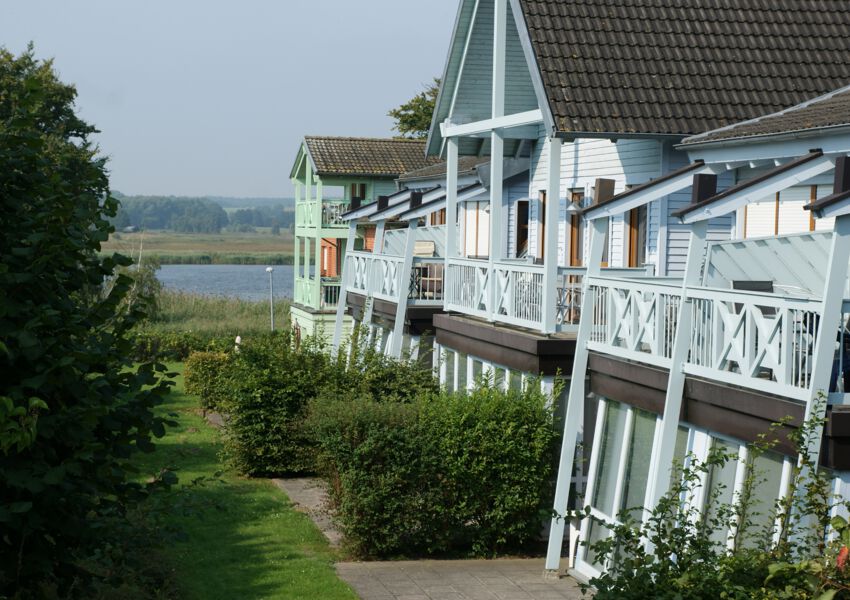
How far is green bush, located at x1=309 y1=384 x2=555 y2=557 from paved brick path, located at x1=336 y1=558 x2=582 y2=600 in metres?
0.32

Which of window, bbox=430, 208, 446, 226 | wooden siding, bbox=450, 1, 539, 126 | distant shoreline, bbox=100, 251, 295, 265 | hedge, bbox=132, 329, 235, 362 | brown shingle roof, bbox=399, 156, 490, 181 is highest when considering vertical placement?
wooden siding, bbox=450, 1, 539, 126

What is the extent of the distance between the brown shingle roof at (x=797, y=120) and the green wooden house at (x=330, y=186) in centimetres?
2480

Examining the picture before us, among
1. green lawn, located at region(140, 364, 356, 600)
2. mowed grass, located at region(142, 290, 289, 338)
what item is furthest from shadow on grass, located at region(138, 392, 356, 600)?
mowed grass, located at region(142, 290, 289, 338)

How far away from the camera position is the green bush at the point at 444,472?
49.2 ft

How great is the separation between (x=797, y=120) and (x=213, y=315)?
A: 47.1 meters

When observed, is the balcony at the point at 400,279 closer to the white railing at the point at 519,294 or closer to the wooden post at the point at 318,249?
the white railing at the point at 519,294

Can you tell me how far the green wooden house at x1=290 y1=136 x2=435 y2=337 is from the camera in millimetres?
41375

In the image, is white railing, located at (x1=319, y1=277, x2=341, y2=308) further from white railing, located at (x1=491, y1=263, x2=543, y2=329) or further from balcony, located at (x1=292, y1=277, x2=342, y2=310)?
white railing, located at (x1=491, y1=263, x2=543, y2=329)

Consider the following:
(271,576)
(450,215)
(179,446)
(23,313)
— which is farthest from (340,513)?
(179,446)

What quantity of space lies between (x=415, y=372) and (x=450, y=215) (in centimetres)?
270

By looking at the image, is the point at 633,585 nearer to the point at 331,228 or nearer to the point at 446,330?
the point at 446,330

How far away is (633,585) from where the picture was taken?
773cm

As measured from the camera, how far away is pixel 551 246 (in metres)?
16.3

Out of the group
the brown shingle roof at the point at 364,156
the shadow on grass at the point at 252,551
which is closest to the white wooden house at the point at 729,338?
the shadow on grass at the point at 252,551
